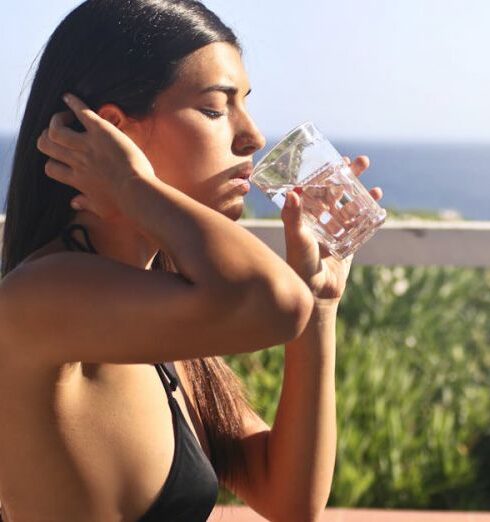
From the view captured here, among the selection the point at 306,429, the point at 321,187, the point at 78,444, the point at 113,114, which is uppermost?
the point at 113,114

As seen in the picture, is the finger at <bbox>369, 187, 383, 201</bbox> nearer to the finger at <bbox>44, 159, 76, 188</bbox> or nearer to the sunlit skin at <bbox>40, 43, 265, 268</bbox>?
the sunlit skin at <bbox>40, 43, 265, 268</bbox>

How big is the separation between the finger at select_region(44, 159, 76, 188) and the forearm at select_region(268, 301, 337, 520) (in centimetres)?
61

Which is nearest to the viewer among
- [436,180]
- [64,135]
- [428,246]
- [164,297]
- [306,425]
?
[164,297]

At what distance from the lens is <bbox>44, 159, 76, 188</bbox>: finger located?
195 centimetres

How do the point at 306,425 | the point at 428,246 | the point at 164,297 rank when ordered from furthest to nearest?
1. the point at 428,246
2. the point at 306,425
3. the point at 164,297

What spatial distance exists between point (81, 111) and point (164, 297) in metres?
0.37

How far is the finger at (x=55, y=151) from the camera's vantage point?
1.93m

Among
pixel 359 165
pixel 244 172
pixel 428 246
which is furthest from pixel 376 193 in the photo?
pixel 428 246

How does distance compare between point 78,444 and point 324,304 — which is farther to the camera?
point 324,304

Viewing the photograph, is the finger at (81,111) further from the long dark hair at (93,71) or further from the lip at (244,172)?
the lip at (244,172)

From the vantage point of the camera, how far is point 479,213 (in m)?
40.9

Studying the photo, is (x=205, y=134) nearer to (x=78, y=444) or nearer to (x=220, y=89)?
(x=220, y=89)

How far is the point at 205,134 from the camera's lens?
2.03 m

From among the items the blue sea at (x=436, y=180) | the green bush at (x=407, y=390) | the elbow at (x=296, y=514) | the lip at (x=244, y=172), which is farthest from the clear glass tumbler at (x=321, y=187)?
the blue sea at (x=436, y=180)
